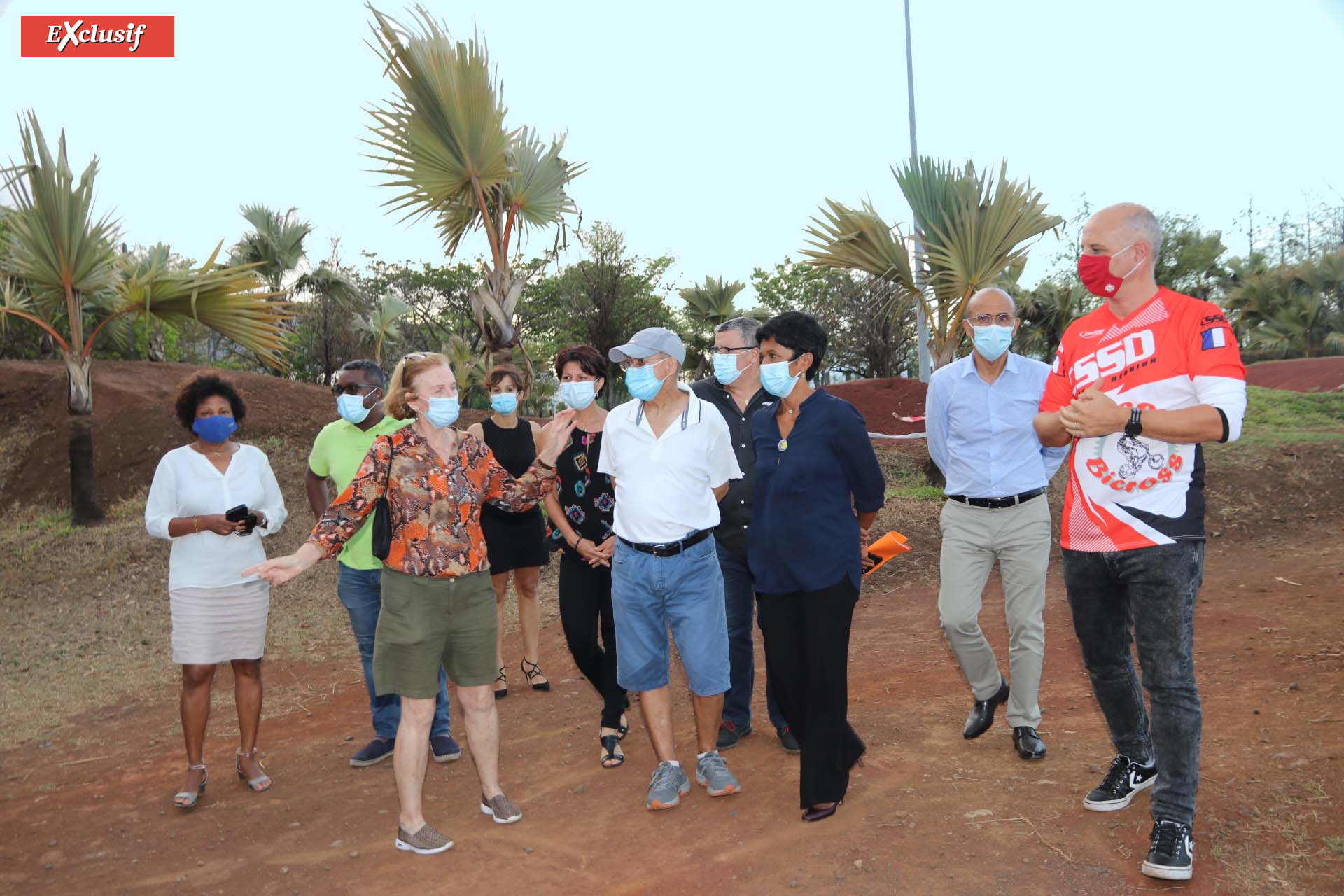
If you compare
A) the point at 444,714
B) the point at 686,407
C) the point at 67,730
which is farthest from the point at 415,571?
the point at 67,730

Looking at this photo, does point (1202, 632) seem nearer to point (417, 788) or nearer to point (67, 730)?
point (417, 788)

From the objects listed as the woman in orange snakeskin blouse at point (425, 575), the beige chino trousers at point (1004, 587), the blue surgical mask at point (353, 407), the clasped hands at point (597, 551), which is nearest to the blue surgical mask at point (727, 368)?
the clasped hands at point (597, 551)

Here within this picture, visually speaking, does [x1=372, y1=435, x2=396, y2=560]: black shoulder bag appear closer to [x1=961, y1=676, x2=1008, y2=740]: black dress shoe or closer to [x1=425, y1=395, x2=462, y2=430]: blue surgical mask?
[x1=425, y1=395, x2=462, y2=430]: blue surgical mask

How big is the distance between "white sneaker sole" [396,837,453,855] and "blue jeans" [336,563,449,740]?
3.51 ft

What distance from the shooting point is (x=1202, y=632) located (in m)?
6.78

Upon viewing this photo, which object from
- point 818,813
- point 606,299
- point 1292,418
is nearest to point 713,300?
point 606,299

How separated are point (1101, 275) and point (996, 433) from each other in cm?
126

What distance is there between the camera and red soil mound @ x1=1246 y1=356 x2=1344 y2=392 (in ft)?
80.7

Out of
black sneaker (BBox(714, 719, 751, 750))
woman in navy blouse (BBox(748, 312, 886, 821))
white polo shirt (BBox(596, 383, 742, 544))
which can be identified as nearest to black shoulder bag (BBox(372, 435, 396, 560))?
white polo shirt (BBox(596, 383, 742, 544))

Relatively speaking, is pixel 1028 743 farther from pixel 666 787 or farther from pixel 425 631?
pixel 425 631

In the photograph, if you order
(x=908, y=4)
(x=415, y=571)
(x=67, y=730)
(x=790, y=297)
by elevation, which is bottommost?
(x=67, y=730)

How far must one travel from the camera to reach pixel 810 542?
13.6 feet

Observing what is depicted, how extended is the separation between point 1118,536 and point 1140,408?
17.7 inches

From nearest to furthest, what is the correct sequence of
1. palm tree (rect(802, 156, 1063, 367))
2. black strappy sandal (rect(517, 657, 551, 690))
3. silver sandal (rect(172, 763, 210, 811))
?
silver sandal (rect(172, 763, 210, 811)), black strappy sandal (rect(517, 657, 551, 690)), palm tree (rect(802, 156, 1063, 367))
